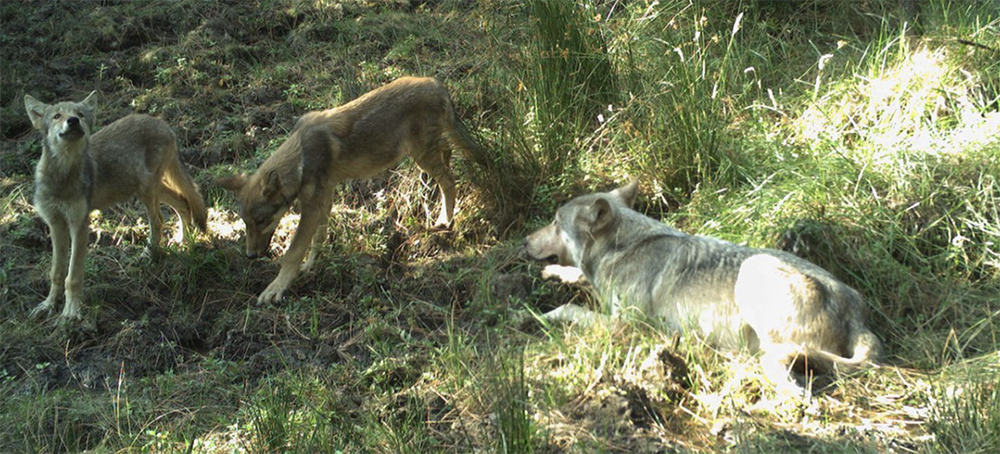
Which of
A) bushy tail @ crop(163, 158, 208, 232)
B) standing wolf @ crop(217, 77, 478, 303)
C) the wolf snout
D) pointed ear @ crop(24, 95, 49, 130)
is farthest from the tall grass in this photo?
pointed ear @ crop(24, 95, 49, 130)

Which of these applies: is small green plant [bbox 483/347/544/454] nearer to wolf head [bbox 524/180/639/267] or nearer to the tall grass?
wolf head [bbox 524/180/639/267]

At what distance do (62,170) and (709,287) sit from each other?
16.4 feet

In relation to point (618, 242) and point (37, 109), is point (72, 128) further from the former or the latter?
point (618, 242)

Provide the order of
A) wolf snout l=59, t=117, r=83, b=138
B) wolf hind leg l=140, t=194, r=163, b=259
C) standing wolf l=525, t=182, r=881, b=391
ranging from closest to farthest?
1. standing wolf l=525, t=182, r=881, b=391
2. wolf snout l=59, t=117, r=83, b=138
3. wolf hind leg l=140, t=194, r=163, b=259

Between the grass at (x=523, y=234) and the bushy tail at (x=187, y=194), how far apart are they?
0.88 feet

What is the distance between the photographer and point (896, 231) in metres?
6.38

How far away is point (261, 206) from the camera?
740 centimetres

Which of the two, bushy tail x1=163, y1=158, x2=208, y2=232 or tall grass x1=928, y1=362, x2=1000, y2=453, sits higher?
tall grass x1=928, y1=362, x2=1000, y2=453

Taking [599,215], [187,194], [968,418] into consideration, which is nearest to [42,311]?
[187,194]

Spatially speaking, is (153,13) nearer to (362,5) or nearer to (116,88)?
(116,88)

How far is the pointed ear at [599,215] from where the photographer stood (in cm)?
619

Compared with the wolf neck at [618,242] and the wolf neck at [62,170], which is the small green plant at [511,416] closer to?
the wolf neck at [618,242]

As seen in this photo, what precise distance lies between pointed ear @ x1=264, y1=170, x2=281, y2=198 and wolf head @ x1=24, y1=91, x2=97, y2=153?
1439 mm

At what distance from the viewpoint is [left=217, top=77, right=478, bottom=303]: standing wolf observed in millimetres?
7410
